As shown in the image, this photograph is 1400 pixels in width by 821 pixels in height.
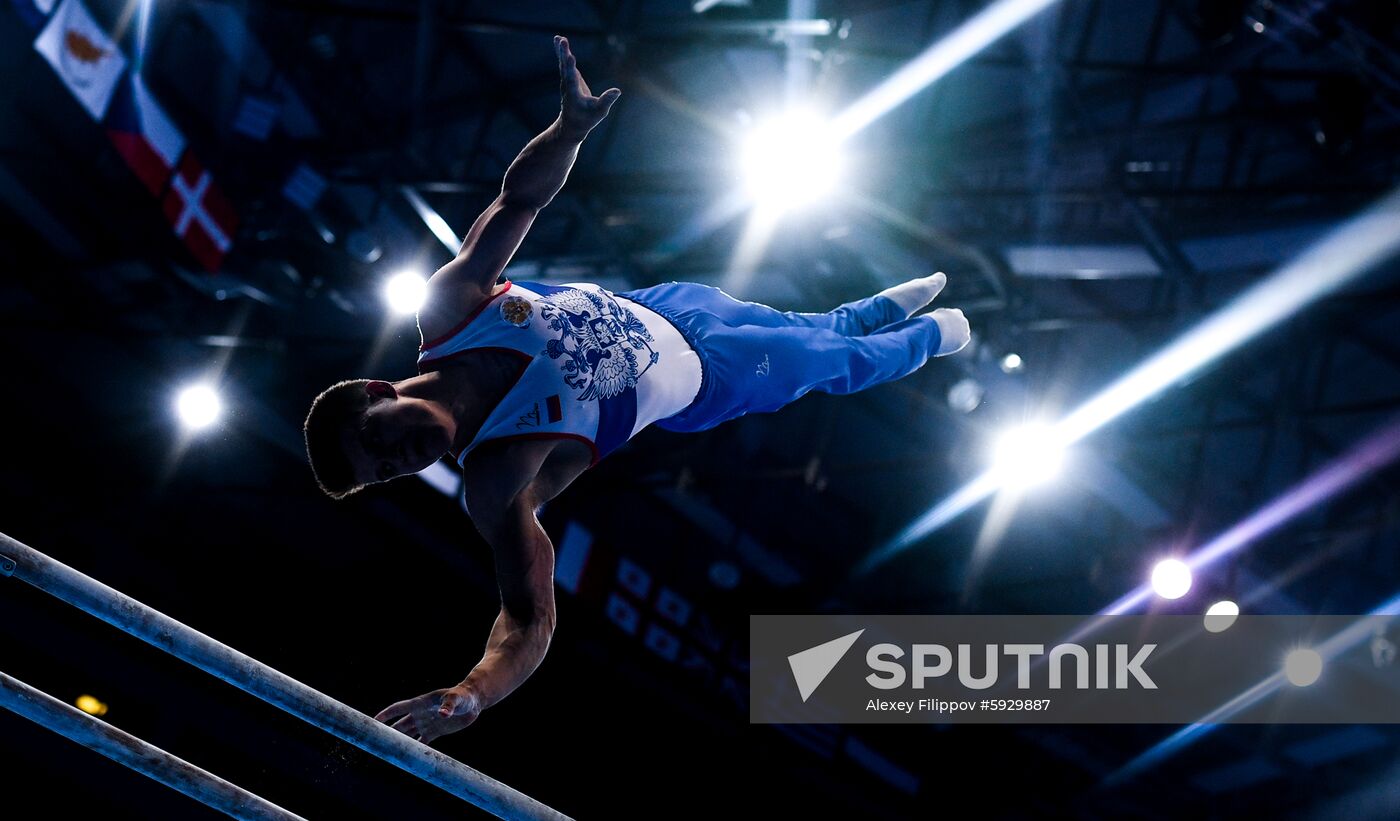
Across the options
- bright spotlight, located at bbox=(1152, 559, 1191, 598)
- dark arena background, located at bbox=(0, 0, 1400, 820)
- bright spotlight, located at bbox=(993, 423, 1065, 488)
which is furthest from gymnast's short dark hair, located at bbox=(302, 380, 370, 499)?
bright spotlight, located at bbox=(1152, 559, 1191, 598)

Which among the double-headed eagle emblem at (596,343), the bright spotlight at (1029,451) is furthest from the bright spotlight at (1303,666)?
the double-headed eagle emblem at (596,343)

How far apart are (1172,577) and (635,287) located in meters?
5.68

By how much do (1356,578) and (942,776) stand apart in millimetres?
5204

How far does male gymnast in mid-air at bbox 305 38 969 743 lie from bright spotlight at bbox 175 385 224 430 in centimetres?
590

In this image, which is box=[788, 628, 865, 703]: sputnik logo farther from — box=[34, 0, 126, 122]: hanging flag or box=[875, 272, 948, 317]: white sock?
box=[34, 0, 126, 122]: hanging flag

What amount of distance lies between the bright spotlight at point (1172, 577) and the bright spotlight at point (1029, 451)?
156 cm

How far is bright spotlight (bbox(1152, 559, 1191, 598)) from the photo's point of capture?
407 inches

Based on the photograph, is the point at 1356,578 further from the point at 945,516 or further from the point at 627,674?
the point at 627,674

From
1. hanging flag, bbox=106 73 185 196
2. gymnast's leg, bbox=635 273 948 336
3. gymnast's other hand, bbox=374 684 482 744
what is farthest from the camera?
hanging flag, bbox=106 73 185 196

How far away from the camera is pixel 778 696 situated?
1205cm

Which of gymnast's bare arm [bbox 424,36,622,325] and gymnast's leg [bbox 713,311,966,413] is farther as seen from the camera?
gymnast's leg [bbox 713,311,966,413]

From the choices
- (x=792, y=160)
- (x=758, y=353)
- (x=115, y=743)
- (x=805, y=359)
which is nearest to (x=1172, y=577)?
(x=792, y=160)

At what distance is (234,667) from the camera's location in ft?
8.52

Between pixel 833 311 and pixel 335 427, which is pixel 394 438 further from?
pixel 833 311
